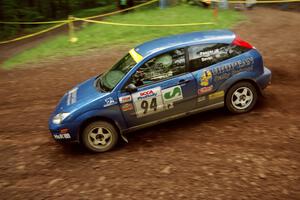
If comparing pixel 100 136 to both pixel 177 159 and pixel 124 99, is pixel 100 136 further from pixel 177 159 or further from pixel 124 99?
pixel 177 159

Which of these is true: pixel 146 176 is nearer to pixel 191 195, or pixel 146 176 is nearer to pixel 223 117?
pixel 191 195

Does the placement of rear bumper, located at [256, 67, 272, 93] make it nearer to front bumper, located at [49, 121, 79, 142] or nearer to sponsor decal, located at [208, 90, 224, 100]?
sponsor decal, located at [208, 90, 224, 100]

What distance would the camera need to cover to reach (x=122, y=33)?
14797 mm

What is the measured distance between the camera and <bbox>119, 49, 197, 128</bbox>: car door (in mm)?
6660

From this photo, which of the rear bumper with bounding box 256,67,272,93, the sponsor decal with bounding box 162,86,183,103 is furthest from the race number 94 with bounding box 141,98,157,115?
the rear bumper with bounding box 256,67,272,93

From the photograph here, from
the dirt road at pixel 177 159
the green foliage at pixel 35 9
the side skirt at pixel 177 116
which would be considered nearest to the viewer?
the dirt road at pixel 177 159

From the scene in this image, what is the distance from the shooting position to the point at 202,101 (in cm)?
700

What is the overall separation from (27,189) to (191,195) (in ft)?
8.79

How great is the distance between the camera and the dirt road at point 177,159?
17.4ft

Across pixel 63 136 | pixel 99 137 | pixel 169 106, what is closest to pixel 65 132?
pixel 63 136

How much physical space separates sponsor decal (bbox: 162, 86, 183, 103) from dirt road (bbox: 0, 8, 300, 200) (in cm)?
73

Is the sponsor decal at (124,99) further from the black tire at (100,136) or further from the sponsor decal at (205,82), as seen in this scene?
the sponsor decal at (205,82)

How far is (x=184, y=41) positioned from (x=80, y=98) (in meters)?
2.31

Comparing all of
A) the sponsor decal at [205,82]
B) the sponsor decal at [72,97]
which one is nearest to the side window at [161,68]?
the sponsor decal at [205,82]
